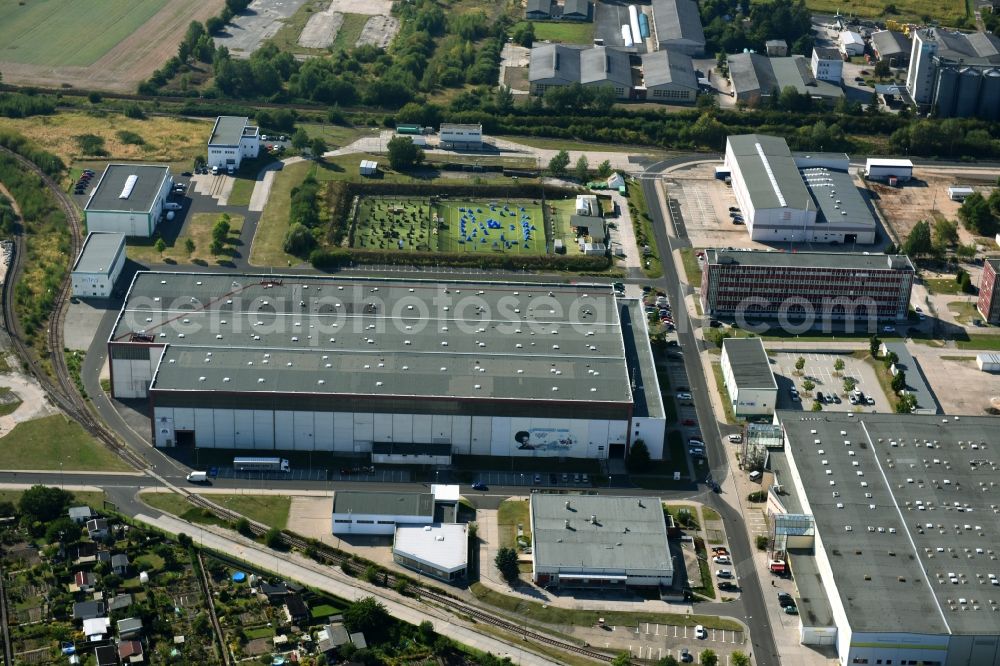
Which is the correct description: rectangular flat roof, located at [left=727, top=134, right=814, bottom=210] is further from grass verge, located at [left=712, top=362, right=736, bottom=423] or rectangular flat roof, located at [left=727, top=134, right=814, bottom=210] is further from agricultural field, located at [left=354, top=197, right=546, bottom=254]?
grass verge, located at [left=712, top=362, right=736, bottom=423]

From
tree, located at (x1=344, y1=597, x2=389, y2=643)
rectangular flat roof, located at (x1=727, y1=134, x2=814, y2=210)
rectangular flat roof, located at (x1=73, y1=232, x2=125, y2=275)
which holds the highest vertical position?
rectangular flat roof, located at (x1=73, y1=232, x2=125, y2=275)

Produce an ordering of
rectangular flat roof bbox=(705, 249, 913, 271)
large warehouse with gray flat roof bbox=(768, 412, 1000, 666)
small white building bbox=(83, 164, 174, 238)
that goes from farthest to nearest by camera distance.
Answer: small white building bbox=(83, 164, 174, 238)
rectangular flat roof bbox=(705, 249, 913, 271)
large warehouse with gray flat roof bbox=(768, 412, 1000, 666)

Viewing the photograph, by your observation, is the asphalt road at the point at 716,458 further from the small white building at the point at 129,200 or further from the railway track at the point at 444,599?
the small white building at the point at 129,200

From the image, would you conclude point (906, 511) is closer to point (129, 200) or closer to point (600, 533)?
point (600, 533)

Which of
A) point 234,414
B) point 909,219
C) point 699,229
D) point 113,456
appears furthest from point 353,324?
point 909,219

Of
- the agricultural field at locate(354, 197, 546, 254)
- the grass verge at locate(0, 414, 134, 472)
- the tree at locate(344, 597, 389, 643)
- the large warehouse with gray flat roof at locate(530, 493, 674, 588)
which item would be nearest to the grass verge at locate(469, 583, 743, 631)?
the large warehouse with gray flat roof at locate(530, 493, 674, 588)

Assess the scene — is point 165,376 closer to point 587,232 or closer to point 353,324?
point 353,324
